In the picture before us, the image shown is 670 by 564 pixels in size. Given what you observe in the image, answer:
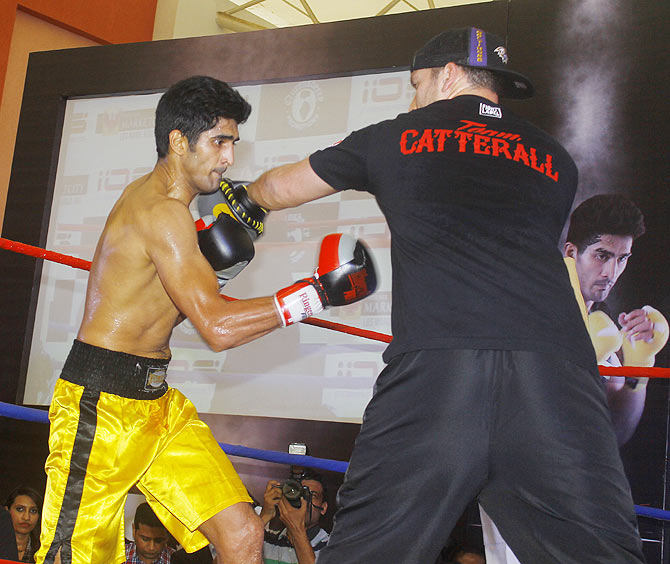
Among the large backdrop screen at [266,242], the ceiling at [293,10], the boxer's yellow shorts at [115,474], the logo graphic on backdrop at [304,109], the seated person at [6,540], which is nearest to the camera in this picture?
the boxer's yellow shorts at [115,474]

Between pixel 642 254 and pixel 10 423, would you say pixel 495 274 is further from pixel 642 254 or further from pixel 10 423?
pixel 10 423

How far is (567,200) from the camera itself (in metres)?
1.22

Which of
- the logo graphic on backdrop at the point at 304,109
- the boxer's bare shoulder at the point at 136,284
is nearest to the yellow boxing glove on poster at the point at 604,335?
the logo graphic on backdrop at the point at 304,109

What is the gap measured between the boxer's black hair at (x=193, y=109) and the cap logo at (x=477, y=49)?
2.04 feet

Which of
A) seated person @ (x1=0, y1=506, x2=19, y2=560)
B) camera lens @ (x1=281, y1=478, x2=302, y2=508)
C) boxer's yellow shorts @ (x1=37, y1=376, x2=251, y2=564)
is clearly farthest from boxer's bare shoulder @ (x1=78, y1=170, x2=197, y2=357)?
camera lens @ (x1=281, y1=478, x2=302, y2=508)

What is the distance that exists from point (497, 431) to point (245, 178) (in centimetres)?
284

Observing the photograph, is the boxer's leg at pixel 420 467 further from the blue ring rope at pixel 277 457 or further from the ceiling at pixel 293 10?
the ceiling at pixel 293 10

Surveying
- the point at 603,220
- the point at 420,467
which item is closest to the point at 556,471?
the point at 420,467

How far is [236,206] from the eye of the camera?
1.70 metres

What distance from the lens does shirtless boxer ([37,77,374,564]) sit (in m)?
1.42

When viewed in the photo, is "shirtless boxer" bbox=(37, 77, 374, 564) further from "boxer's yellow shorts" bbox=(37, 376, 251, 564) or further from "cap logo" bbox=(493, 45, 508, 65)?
"cap logo" bbox=(493, 45, 508, 65)

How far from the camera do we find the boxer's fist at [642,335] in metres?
2.69

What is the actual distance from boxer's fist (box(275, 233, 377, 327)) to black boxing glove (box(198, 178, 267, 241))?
0.25 metres

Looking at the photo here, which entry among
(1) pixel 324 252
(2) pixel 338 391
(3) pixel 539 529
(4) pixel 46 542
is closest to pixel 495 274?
(3) pixel 539 529
